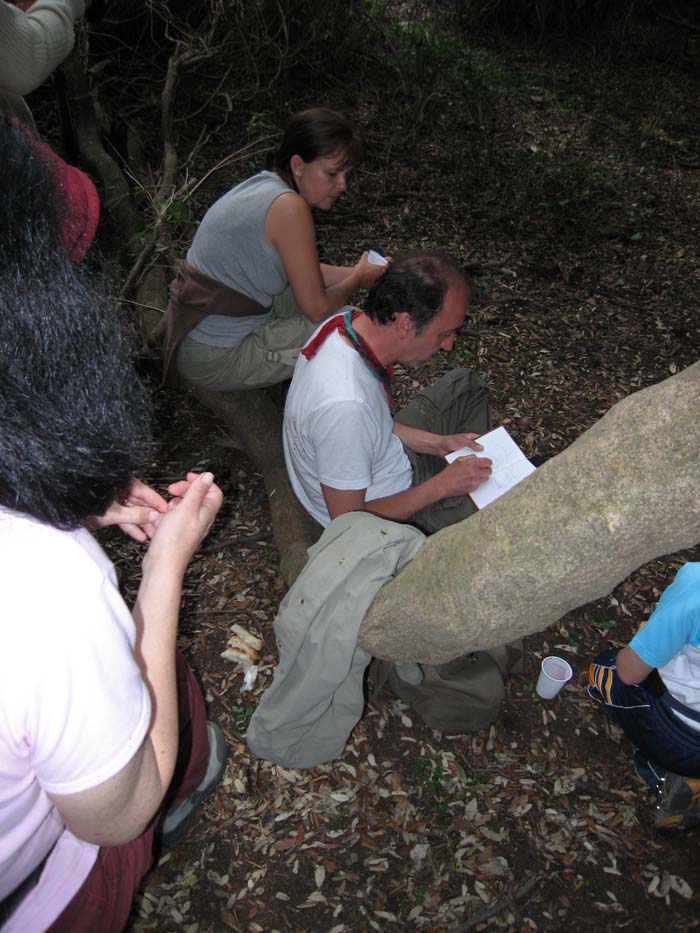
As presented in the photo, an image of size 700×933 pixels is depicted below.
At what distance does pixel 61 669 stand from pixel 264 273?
7.99ft

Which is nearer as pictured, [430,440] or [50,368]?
[50,368]

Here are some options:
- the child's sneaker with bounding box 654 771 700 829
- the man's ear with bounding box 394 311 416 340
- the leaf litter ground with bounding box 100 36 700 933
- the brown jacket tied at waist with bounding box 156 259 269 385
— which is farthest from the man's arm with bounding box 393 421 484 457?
the child's sneaker with bounding box 654 771 700 829

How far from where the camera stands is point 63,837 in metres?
1.32

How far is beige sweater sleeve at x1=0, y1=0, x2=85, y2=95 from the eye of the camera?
2186 mm

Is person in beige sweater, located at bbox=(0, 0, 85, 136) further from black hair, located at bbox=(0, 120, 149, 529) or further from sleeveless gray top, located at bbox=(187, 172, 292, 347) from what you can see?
black hair, located at bbox=(0, 120, 149, 529)

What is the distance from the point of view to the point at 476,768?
8.11ft

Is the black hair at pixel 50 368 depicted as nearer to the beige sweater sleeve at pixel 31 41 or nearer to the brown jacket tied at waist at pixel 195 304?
the beige sweater sleeve at pixel 31 41

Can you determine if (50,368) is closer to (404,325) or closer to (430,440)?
(404,325)

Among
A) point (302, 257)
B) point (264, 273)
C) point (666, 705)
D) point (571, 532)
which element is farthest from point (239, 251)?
point (666, 705)

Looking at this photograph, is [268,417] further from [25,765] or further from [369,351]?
[25,765]

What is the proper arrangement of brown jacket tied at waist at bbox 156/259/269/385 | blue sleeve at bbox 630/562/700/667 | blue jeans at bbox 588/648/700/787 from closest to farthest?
blue sleeve at bbox 630/562/700/667 → blue jeans at bbox 588/648/700/787 → brown jacket tied at waist at bbox 156/259/269/385

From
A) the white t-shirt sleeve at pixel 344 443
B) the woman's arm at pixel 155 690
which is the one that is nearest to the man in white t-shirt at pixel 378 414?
the white t-shirt sleeve at pixel 344 443

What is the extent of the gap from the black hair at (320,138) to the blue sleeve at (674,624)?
92.2 inches

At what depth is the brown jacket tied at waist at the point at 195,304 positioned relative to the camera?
3.05 m
